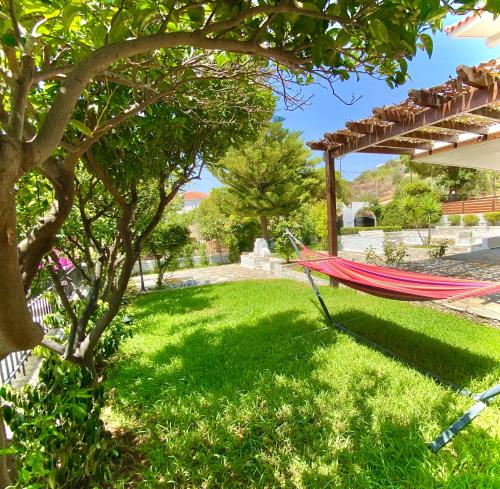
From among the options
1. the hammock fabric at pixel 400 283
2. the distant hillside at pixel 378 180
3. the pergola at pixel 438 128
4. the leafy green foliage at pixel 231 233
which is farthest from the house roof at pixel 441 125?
the distant hillside at pixel 378 180

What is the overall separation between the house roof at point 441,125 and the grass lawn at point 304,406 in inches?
93.0

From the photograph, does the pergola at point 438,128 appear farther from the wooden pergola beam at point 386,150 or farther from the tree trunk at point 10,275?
the tree trunk at point 10,275

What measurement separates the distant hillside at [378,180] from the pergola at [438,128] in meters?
40.0

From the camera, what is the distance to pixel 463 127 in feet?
14.7

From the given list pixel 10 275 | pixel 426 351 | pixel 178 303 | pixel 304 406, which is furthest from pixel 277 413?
pixel 178 303

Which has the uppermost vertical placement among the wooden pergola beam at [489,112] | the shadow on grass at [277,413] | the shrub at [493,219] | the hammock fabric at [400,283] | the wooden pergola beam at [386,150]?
the wooden pergola beam at [386,150]

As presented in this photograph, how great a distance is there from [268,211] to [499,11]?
42.5ft

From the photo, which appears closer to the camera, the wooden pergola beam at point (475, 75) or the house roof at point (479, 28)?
the wooden pergola beam at point (475, 75)

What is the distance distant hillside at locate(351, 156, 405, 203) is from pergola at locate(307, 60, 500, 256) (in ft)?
131

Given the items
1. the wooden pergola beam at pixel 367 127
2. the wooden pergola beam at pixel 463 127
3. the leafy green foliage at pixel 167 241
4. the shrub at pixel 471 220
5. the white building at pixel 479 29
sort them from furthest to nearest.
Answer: the shrub at pixel 471 220 → the leafy green foliage at pixel 167 241 → the wooden pergola beam at pixel 367 127 → the wooden pergola beam at pixel 463 127 → the white building at pixel 479 29

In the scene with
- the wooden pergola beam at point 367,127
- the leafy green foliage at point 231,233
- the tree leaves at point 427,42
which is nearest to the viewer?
the tree leaves at point 427,42

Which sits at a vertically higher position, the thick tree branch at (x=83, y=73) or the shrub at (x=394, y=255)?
the thick tree branch at (x=83, y=73)

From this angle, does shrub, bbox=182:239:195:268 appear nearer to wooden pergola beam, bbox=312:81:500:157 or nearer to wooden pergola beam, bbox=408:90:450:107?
wooden pergola beam, bbox=312:81:500:157

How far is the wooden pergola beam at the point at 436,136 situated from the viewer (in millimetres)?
4852
